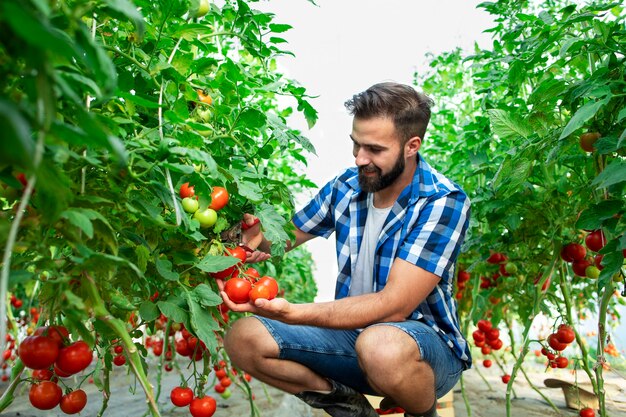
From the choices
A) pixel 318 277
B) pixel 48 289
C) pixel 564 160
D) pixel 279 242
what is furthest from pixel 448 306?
pixel 318 277

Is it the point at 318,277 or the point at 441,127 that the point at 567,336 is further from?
the point at 318,277

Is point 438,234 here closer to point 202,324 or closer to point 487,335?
point 202,324

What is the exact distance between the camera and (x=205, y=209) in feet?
4.04

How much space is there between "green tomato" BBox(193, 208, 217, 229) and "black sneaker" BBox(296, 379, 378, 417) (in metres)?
0.81

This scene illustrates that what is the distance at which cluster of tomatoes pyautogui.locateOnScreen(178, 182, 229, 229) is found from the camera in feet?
4.12

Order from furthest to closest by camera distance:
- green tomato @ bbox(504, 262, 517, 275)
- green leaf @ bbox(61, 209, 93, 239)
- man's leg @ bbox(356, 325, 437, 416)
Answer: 1. green tomato @ bbox(504, 262, 517, 275)
2. man's leg @ bbox(356, 325, 437, 416)
3. green leaf @ bbox(61, 209, 93, 239)

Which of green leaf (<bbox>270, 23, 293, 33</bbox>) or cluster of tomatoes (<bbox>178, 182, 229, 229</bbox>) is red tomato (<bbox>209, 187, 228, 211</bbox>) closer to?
cluster of tomatoes (<bbox>178, 182, 229, 229</bbox>)

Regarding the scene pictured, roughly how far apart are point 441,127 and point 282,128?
184cm

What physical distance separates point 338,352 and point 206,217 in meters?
0.80

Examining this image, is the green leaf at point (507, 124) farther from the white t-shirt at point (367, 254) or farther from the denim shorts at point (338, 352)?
the denim shorts at point (338, 352)

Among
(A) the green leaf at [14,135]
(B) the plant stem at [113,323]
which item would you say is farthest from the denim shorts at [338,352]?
(A) the green leaf at [14,135]

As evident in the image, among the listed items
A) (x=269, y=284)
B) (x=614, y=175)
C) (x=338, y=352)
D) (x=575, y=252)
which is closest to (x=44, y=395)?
(x=269, y=284)

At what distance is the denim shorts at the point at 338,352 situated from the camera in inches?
71.2

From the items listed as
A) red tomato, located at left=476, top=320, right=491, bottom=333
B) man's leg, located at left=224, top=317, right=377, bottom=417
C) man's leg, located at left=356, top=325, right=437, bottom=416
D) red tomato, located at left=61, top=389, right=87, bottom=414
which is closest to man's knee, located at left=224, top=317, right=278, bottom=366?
man's leg, located at left=224, top=317, right=377, bottom=417
